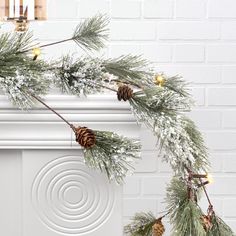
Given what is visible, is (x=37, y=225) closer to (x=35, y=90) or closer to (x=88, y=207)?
(x=88, y=207)

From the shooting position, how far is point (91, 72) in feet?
4.00

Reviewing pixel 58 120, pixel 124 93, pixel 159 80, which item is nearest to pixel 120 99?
pixel 124 93

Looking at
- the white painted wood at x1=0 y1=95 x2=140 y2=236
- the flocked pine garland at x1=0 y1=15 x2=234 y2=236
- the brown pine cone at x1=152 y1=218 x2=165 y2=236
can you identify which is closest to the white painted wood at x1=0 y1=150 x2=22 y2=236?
the white painted wood at x1=0 y1=95 x2=140 y2=236

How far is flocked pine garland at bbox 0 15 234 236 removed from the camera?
45.1 inches

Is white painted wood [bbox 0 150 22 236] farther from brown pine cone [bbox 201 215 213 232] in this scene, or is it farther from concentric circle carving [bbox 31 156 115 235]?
brown pine cone [bbox 201 215 213 232]

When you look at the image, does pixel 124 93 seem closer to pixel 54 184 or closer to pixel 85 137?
pixel 85 137

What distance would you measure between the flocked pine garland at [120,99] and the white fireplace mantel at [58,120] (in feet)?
0.06

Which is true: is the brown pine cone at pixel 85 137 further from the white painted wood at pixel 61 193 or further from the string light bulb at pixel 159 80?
the string light bulb at pixel 159 80

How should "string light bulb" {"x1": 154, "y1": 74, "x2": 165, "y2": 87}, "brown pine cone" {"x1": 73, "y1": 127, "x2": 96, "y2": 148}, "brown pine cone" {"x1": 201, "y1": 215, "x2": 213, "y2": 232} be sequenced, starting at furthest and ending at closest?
"string light bulb" {"x1": 154, "y1": 74, "x2": 165, "y2": 87} < "brown pine cone" {"x1": 201, "y1": 215, "x2": 213, "y2": 232} < "brown pine cone" {"x1": 73, "y1": 127, "x2": 96, "y2": 148}

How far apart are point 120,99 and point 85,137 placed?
106 mm

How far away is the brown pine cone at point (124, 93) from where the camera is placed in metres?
1.18

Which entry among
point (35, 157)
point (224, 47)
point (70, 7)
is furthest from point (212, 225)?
point (70, 7)

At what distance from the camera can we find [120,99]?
1.17 metres

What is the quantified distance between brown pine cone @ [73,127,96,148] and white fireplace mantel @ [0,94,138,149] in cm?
4
